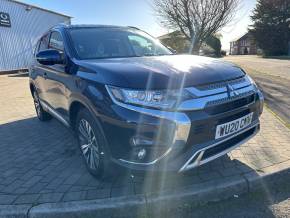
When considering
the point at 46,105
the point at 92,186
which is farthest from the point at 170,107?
the point at 46,105

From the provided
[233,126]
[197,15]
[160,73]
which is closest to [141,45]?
[160,73]

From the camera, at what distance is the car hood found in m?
2.78

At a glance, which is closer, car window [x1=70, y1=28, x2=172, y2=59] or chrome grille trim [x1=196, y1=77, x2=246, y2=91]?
chrome grille trim [x1=196, y1=77, x2=246, y2=91]

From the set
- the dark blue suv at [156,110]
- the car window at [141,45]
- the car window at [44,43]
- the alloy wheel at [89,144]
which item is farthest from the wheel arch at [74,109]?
the car window at [44,43]

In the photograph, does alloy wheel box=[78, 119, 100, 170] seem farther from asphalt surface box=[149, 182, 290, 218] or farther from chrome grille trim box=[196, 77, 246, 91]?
chrome grille trim box=[196, 77, 246, 91]

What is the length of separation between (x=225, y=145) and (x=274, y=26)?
49173 millimetres

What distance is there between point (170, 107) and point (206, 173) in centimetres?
127

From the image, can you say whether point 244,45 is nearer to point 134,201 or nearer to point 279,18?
point 279,18

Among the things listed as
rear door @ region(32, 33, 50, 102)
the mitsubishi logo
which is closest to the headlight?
the mitsubishi logo

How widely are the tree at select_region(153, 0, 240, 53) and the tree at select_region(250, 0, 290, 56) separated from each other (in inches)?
1300

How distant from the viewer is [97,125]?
10.00 feet

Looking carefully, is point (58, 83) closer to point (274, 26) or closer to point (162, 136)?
point (162, 136)

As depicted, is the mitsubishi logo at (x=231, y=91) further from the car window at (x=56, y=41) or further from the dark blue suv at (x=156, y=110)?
the car window at (x=56, y=41)

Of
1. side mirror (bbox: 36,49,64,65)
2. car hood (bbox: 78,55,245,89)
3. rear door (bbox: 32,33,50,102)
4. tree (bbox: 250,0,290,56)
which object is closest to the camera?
car hood (bbox: 78,55,245,89)
